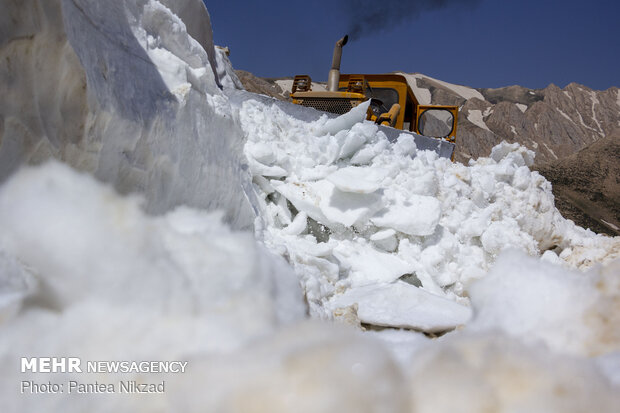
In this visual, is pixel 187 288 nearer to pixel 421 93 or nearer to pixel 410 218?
pixel 410 218

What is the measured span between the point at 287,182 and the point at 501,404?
93.4 inches

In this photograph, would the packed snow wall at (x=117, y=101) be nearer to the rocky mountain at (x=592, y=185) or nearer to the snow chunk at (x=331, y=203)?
the snow chunk at (x=331, y=203)

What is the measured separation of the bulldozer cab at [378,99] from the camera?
496cm

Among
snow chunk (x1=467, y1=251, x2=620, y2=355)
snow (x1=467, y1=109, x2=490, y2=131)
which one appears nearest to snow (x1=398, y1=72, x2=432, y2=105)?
snow (x1=467, y1=109, x2=490, y2=131)

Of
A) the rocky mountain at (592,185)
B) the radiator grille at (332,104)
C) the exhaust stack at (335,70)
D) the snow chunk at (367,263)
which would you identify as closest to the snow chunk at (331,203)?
the snow chunk at (367,263)

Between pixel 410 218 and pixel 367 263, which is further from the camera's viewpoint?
pixel 410 218

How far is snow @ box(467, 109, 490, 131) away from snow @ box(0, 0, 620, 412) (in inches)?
996

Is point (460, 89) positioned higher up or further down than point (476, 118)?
higher up

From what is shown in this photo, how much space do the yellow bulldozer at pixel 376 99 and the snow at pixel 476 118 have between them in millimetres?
20318

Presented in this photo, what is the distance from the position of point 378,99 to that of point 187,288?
17.0ft

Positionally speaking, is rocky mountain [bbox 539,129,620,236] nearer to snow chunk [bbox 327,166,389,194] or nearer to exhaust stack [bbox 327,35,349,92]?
exhaust stack [bbox 327,35,349,92]

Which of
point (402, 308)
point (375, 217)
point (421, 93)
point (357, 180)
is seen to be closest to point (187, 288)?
point (402, 308)

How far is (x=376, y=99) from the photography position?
5453 millimetres

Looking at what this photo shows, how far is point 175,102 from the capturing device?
1425 mm
